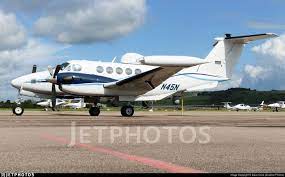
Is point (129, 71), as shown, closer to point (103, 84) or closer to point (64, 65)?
point (103, 84)

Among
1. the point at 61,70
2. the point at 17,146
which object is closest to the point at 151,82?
the point at 61,70

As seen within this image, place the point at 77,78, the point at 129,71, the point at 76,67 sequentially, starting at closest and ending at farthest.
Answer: the point at 77,78, the point at 76,67, the point at 129,71

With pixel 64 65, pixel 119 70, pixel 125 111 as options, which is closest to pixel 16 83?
pixel 64 65

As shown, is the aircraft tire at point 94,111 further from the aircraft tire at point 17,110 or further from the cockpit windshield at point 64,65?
the aircraft tire at point 17,110

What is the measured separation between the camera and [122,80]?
1153 inches

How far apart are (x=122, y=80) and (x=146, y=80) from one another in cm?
177

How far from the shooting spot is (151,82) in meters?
30.6

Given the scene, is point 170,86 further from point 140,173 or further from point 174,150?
point 140,173

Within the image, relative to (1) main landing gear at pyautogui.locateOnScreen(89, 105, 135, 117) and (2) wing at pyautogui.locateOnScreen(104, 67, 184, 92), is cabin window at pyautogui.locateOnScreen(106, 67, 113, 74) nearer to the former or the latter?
(2) wing at pyautogui.locateOnScreen(104, 67, 184, 92)

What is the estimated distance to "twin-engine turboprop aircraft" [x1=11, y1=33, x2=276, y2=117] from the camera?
2891cm

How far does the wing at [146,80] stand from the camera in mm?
29031

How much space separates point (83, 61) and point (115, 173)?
79.8 ft

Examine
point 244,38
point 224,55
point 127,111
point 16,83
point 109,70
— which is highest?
point 244,38

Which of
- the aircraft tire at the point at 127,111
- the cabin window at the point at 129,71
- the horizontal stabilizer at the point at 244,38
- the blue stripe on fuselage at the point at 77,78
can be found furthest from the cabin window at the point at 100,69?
the horizontal stabilizer at the point at 244,38
